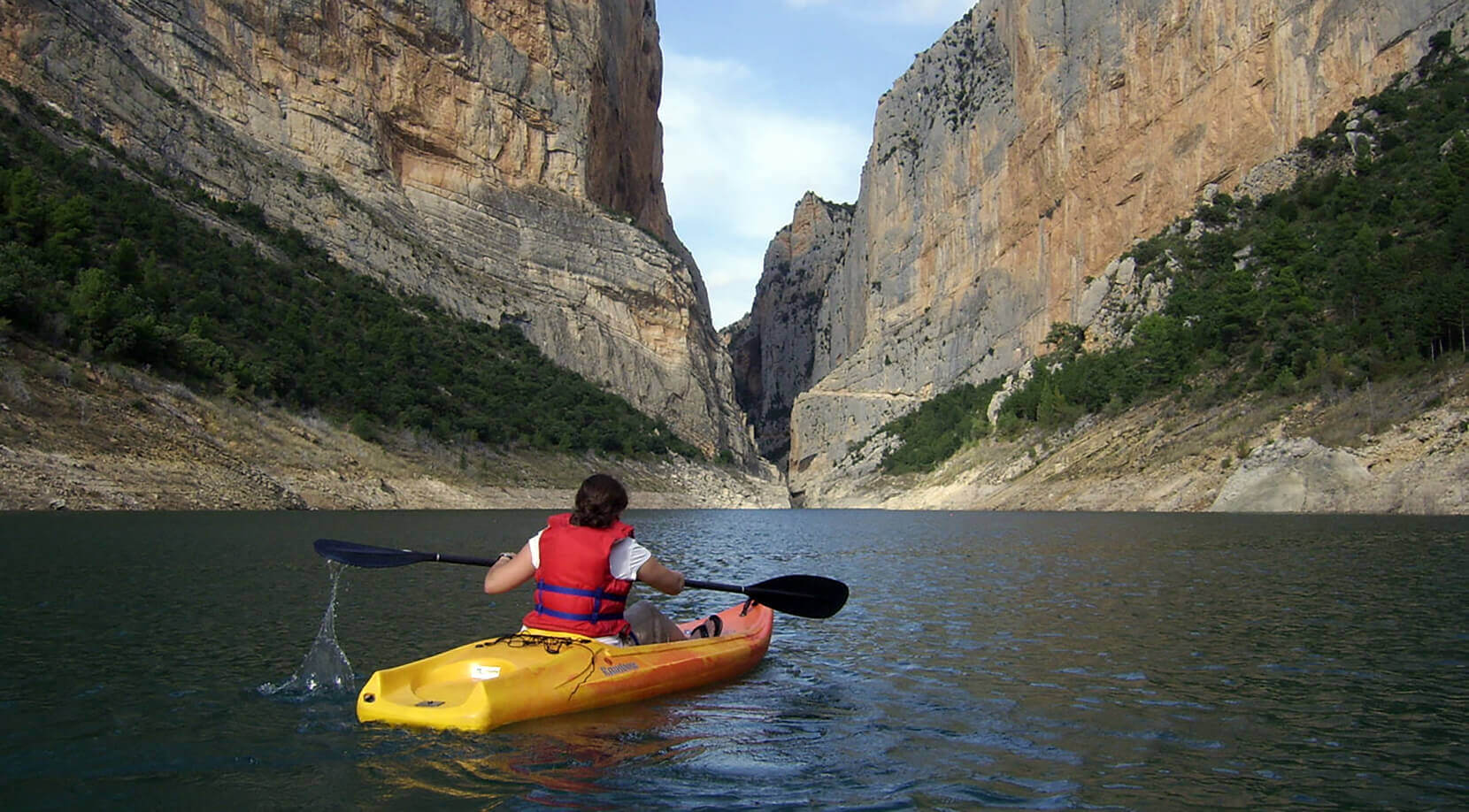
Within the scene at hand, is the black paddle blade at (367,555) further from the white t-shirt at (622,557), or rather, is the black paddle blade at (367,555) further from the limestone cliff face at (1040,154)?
the limestone cliff face at (1040,154)

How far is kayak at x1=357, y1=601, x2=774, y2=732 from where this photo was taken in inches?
265

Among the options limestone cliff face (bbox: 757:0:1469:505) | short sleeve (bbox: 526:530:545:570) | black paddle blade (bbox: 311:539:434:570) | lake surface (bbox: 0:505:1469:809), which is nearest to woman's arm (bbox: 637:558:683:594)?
short sleeve (bbox: 526:530:545:570)

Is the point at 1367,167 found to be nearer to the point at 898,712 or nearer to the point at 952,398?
the point at 952,398

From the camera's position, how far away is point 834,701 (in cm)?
830

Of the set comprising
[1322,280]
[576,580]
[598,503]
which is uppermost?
[1322,280]

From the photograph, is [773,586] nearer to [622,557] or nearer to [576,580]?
[622,557]

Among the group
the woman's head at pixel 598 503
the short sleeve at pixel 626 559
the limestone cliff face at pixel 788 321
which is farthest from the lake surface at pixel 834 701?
the limestone cliff face at pixel 788 321

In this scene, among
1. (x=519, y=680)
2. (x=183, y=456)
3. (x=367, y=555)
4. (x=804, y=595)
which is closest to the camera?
(x=519, y=680)

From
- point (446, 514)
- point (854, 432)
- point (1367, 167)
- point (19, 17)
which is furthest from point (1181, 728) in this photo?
point (854, 432)

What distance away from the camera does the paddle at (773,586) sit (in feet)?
30.6

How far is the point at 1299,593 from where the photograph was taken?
44.0 feet

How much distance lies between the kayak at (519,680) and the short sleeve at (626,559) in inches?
22.7

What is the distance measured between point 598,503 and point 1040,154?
79842mm

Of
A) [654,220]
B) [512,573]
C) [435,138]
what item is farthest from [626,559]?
[654,220]
